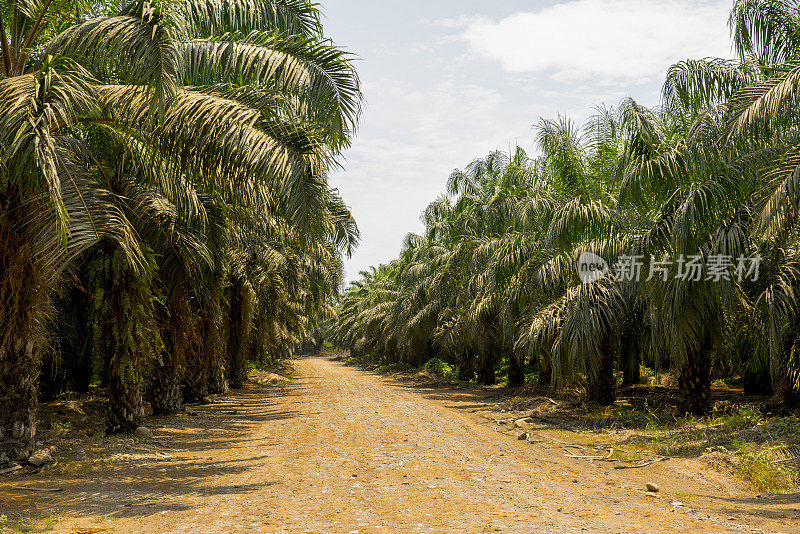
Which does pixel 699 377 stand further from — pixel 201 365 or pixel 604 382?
pixel 201 365

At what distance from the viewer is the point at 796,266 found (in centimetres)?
1126

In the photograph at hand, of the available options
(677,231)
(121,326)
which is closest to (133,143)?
(121,326)

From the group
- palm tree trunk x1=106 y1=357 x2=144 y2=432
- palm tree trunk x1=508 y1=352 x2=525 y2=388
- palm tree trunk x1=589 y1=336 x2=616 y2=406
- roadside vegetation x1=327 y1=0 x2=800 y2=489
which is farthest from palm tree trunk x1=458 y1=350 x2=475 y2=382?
palm tree trunk x1=106 y1=357 x2=144 y2=432

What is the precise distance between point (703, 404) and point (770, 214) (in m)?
6.30

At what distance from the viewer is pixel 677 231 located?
436 inches

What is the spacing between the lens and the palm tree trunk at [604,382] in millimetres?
15820

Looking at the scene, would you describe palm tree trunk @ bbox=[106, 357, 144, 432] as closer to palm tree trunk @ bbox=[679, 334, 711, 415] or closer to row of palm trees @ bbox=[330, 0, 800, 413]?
row of palm trees @ bbox=[330, 0, 800, 413]

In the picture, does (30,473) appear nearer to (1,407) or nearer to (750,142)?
(1,407)

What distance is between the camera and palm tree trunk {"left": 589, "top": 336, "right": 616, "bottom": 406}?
A: 15820 millimetres

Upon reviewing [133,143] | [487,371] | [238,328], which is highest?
[133,143]

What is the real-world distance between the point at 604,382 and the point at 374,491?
10858 millimetres

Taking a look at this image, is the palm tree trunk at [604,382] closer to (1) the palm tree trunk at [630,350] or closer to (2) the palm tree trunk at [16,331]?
(1) the palm tree trunk at [630,350]

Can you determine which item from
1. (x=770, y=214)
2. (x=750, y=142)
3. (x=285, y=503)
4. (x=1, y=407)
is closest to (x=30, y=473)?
(x=1, y=407)

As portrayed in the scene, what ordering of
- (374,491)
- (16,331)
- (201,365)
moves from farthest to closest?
(201,365) < (16,331) < (374,491)
